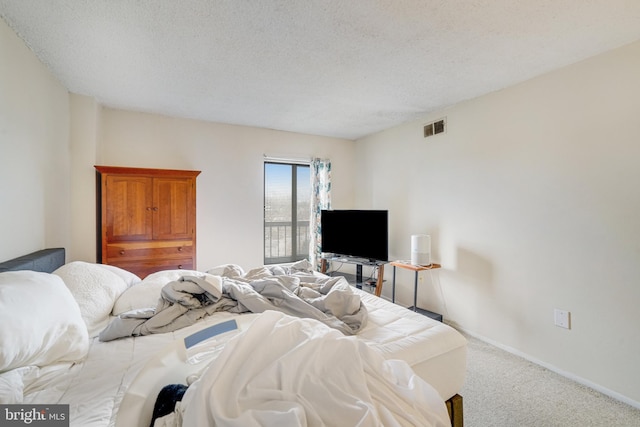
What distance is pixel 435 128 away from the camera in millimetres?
3234

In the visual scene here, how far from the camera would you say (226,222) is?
363 cm

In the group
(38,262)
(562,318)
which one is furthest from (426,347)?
(38,262)

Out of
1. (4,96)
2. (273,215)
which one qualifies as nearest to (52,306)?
(4,96)

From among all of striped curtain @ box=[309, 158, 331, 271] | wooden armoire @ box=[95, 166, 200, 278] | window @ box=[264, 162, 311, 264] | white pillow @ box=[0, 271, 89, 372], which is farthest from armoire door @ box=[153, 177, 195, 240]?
striped curtain @ box=[309, 158, 331, 271]

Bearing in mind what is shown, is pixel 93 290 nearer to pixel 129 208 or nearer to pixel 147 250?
pixel 147 250

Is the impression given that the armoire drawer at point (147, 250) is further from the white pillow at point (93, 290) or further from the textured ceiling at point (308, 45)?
the textured ceiling at point (308, 45)

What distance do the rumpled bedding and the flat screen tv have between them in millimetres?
1649

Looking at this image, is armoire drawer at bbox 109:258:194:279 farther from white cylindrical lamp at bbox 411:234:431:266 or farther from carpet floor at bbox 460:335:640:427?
carpet floor at bbox 460:335:640:427

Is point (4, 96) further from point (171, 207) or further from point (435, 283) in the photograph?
point (435, 283)

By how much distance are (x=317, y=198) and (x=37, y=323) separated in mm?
3309

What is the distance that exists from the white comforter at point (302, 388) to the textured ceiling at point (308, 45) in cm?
170

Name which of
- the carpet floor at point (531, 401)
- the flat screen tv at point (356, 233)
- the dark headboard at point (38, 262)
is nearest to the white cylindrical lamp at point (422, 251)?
Result: the flat screen tv at point (356, 233)

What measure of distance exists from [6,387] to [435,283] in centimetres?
333

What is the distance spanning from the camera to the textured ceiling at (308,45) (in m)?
1.56
